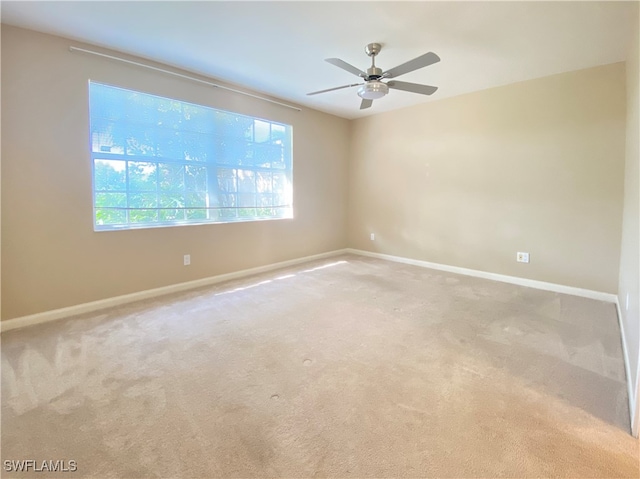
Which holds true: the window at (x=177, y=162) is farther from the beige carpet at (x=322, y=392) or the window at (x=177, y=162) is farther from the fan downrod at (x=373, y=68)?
the fan downrod at (x=373, y=68)

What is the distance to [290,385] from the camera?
1877mm

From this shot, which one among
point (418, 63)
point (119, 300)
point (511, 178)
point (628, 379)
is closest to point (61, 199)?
point (119, 300)

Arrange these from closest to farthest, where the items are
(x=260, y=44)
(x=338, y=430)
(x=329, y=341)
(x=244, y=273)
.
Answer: (x=338, y=430) < (x=329, y=341) < (x=260, y=44) < (x=244, y=273)

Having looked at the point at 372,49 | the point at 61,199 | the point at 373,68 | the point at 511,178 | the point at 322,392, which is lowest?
the point at 322,392

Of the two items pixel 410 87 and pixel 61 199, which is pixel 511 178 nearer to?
pixel 410 87

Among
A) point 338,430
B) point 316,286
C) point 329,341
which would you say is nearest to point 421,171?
point 316,286

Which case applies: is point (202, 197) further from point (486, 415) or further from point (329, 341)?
point (486, 415)

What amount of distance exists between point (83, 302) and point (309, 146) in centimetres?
361

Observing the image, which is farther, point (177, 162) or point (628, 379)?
point (177, 162)

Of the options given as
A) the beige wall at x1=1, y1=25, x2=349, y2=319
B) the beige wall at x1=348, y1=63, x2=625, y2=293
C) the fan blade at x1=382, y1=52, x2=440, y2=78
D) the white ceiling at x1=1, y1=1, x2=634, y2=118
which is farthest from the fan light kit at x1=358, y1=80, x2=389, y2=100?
the beige wall at x1=348, y1=63, x2=625, y2=293

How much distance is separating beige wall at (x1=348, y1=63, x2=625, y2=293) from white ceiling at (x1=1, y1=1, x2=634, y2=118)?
427 millimetres

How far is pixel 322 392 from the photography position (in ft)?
5.95

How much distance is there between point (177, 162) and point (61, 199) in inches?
45.2

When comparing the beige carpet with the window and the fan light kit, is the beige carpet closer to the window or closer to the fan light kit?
the window
